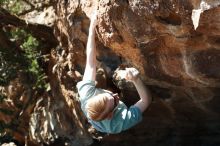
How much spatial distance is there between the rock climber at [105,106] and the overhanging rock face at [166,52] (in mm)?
343

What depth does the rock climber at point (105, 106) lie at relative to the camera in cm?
373

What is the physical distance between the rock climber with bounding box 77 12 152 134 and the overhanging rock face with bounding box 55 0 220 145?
13.5 inches

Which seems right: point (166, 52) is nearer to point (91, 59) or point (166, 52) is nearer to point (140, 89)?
point (140, 89)

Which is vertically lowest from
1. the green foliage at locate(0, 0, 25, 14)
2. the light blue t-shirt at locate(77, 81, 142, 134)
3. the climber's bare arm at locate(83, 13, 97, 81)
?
the light blue t-shirt at locate(77, 81, 142, 134)

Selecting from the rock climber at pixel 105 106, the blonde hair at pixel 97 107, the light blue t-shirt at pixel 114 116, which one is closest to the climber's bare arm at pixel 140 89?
the rock climber at pixel 105 106

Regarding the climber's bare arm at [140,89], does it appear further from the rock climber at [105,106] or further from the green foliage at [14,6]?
the green foliage at [14,6]

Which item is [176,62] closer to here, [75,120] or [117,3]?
[117,3]

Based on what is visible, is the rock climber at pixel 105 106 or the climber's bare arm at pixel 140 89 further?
the climber's bare arm at pixel 140 89

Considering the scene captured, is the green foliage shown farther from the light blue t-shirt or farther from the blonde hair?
the blonde hair

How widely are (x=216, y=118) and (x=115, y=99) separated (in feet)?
6.47

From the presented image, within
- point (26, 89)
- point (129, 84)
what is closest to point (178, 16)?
point (129, 84)

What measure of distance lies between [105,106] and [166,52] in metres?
0.92

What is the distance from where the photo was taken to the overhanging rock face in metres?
3.89

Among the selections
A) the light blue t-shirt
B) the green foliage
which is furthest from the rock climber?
the green foliage
